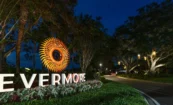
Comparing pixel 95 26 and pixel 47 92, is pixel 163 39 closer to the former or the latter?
pixel 95 26

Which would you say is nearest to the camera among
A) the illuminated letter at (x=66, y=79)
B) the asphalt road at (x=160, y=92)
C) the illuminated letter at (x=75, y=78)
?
the illuminated letter at (x=66, y=79)

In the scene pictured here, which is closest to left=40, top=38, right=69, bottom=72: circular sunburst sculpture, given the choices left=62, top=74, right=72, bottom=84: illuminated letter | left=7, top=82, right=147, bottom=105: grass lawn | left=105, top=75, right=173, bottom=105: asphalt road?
left=62, top=74, right=72, bottom=84: illuminated letter

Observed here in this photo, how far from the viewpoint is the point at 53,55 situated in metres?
15.6

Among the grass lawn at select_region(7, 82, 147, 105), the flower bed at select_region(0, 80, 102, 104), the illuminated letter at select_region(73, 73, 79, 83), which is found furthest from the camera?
the illuminated letter at select_region(73, 73, 79, 83)

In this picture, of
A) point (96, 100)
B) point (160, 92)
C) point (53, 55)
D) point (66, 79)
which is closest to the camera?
point (96, 100)

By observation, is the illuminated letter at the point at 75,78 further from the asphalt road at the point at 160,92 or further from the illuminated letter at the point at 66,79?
the asphalt road at the point at 160,92

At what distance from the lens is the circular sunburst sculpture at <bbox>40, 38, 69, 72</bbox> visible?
14.8 m

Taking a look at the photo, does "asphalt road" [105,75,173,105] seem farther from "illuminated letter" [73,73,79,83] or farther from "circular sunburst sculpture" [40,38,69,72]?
"circular sunburst sculpture" [40,38,69,72]

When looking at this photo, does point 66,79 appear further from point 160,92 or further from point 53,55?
point 160,92

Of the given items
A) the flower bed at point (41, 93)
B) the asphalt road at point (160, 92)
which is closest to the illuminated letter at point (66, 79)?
the flower bed at point (41, 93)

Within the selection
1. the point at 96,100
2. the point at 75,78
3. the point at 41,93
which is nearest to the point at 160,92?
the point at 75,78

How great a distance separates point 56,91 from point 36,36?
13.6m

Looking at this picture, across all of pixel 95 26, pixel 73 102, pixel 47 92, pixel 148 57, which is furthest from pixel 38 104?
pixel 148 57

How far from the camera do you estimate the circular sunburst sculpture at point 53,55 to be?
14.8 metres
